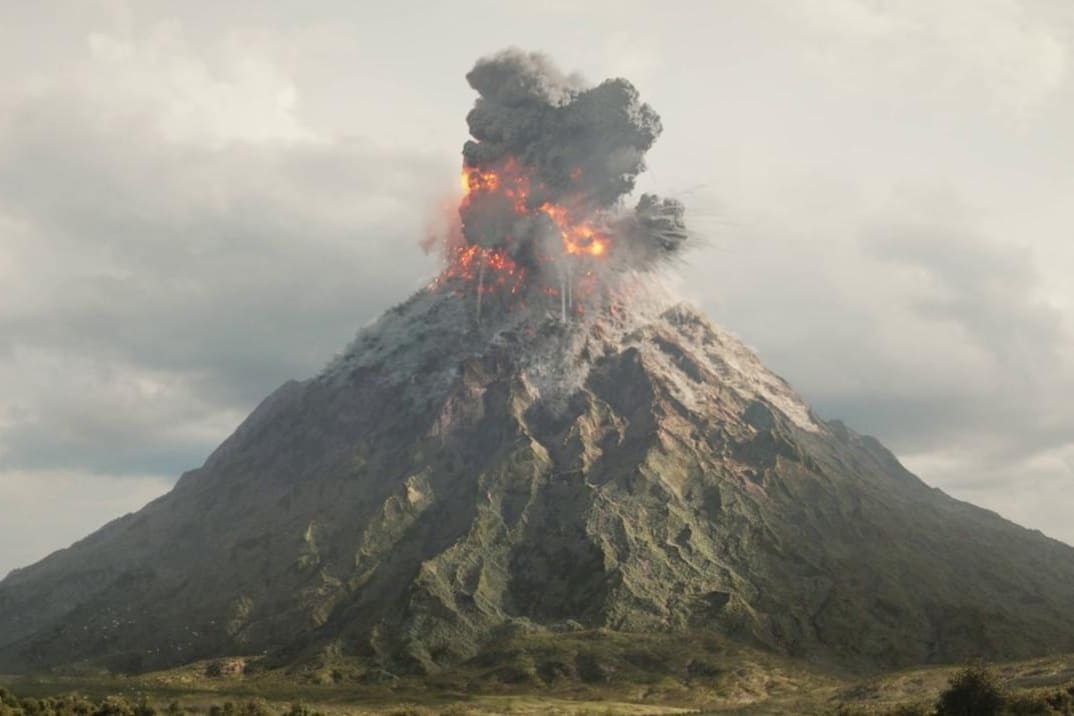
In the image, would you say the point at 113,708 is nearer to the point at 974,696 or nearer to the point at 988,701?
the point at 974,696

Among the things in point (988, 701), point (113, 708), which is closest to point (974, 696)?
point (988, 701)

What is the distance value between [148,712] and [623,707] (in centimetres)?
9177

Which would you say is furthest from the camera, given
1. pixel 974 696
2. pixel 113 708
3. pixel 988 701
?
pixel 113 708

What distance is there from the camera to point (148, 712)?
168 metres

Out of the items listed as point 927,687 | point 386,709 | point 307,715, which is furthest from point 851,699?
point 307,715

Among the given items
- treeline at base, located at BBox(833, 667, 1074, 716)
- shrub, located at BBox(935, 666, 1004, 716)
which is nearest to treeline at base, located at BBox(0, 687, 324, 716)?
treeline at base, located at BBox(833, 667, 1074, 716)

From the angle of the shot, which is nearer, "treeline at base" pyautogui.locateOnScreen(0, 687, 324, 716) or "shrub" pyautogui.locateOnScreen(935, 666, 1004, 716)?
"shrub" pyautogui.locateOnScreen(935, 666, 1004, 716)

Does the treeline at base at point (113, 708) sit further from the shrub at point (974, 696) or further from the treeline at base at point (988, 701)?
the shrub at point (974, 696)

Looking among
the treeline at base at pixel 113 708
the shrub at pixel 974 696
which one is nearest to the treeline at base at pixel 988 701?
the shrub at pixel 974 696

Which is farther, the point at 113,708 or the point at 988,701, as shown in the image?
the point at 113,708

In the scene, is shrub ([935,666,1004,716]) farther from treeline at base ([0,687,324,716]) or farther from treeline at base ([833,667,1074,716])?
treeline at base ([0,687,324,716])

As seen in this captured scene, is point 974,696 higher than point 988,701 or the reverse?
higher

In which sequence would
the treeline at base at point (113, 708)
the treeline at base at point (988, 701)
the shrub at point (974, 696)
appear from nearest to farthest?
the treeline at base at point (988, 701)
the shrub at point (974, 696)
the treeline at base at point (113, 708)

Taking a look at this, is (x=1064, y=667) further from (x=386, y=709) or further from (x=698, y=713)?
(x=386, y=709)
